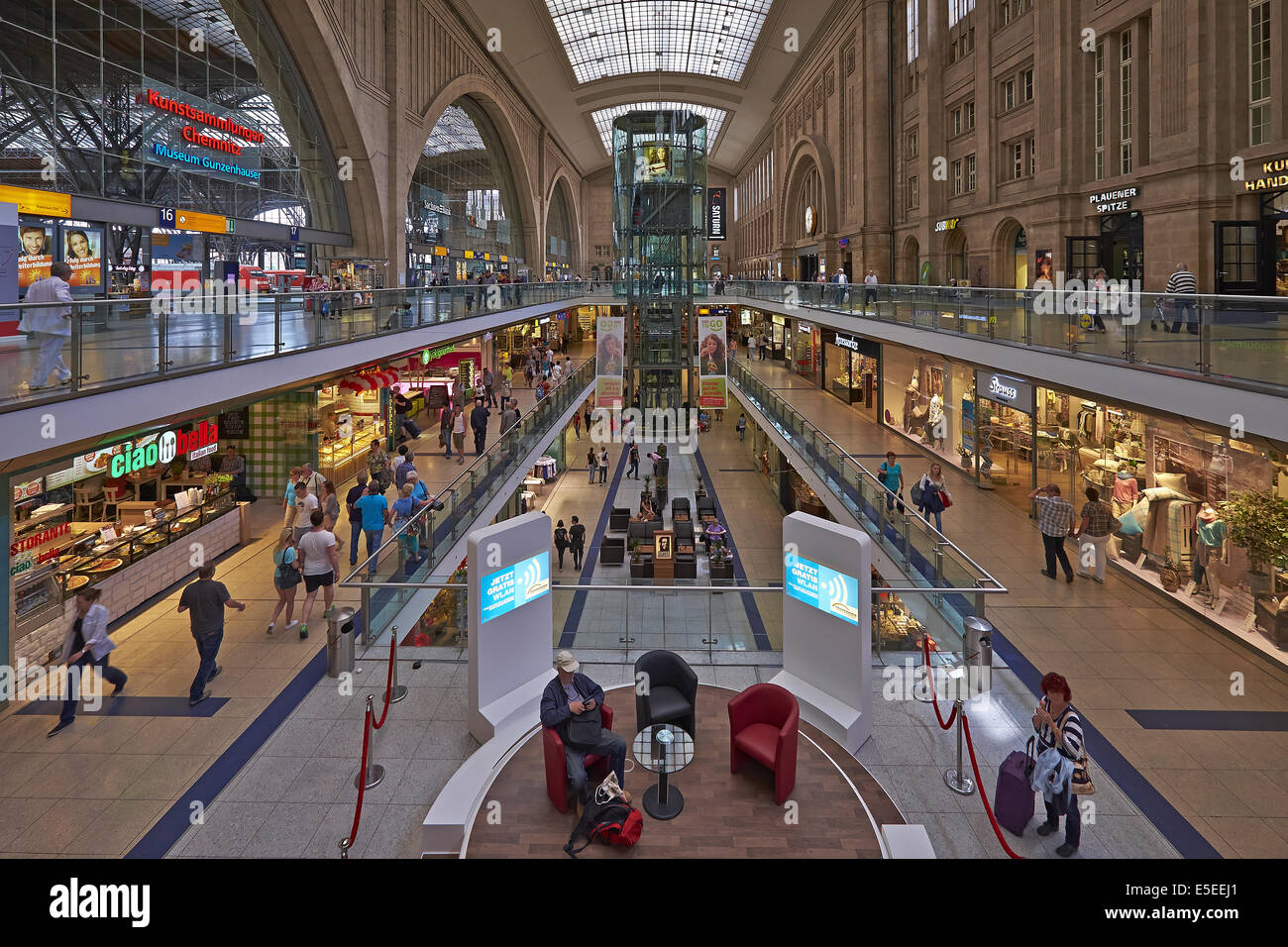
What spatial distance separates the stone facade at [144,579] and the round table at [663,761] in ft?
21.2

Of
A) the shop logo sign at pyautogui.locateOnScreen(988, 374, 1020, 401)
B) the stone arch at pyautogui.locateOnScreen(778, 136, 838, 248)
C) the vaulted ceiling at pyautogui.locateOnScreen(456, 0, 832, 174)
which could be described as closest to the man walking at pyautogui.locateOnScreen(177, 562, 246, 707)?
the shop logo sign at pyautogui.locateOnScreen(988, 374, 1020, 401)

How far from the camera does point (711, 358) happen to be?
2312 cm

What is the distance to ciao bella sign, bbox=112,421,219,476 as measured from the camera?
10531 millimetres

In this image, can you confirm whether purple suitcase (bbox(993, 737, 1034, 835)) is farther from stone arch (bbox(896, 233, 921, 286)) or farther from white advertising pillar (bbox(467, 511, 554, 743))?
stone arch (bbox(896, 233, 921, 286))

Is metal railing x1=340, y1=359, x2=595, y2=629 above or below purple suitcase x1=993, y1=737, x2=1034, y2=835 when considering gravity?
above

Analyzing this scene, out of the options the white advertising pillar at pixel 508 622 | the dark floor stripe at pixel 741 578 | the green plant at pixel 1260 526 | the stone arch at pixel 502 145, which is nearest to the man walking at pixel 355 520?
the white advertising pillar at pixel 508 622

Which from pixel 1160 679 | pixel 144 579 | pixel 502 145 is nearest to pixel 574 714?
pixel 1160 679

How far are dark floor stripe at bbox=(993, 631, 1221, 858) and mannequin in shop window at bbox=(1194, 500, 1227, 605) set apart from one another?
4.11 m

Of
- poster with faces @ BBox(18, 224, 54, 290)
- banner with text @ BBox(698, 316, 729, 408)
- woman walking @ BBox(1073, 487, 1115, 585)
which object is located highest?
poster with faces @ BBox(18, 224, 54, 290)

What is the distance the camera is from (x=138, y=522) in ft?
37.1

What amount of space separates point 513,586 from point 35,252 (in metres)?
12.6

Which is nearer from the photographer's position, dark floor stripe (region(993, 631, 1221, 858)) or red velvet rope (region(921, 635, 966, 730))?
dark floor stripe (region(993, 631, 1221, 858))

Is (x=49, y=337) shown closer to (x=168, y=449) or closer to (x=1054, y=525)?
(x=168, y=449)
